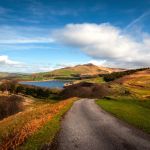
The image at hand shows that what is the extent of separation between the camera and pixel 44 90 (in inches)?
6127

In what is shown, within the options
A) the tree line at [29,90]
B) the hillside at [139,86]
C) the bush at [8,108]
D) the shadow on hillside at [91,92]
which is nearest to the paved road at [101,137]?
the bush at [8,108]

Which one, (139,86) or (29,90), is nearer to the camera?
(139,86)

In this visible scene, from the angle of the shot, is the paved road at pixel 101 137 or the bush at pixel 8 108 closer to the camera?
the paved road at pixel 101 137

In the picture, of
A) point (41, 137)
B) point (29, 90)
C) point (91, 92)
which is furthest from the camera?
point (29, 90)

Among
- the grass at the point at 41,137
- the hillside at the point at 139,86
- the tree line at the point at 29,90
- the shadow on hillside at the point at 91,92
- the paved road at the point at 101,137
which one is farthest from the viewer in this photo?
the tree line at the point at 29,90

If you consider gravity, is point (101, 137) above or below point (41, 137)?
below

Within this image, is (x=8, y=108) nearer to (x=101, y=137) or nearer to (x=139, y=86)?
(x=101, y=137)

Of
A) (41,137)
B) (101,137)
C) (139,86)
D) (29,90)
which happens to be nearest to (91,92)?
(139,86)

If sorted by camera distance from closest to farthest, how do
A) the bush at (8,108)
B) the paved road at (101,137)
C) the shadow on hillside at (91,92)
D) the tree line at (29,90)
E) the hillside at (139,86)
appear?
the paved road at (101,137) → the bush at (8,108) → the shadow on hillside at (91,92) → the hillside at (139,86) → the tree line at (29,90)

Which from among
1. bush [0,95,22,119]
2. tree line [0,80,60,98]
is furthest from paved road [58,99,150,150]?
tree line [0,80,60,98]

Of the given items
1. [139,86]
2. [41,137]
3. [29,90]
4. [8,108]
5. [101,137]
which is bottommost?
[8,108]

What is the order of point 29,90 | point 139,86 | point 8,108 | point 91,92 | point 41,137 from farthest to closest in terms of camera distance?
point 29,90 < point 139,86 < point 91,92 < point 8,108 < point 41,137

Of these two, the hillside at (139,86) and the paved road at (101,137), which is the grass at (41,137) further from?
the hillside at (139,86)

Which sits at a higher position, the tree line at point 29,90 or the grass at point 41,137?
the grass at point 41,137
